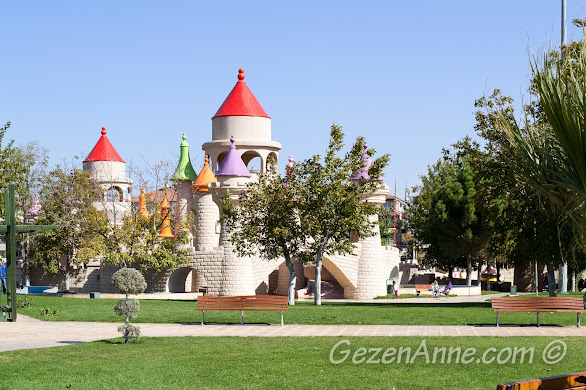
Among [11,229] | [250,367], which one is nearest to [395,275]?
[11,229]

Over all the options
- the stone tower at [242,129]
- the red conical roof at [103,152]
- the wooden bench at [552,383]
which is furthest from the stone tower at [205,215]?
the wooden bench at [552,383]

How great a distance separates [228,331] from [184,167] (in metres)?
30.4

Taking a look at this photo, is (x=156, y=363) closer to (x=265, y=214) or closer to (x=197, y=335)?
(x=197, y=335)

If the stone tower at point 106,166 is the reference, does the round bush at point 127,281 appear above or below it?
below

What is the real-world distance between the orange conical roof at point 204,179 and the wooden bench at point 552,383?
35.8 m

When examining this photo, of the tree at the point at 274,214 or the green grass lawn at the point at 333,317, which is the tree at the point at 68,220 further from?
the green grass lawn at the point at 333,317

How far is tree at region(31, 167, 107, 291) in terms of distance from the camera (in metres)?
41.8

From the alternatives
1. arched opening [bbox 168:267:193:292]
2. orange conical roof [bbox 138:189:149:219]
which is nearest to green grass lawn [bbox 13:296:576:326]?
orange conical roof [bbox 138:189:149:219]

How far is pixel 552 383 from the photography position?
6.99 metres

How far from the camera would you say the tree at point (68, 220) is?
137ft

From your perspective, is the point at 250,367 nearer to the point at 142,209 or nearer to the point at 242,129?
the point at 142,209

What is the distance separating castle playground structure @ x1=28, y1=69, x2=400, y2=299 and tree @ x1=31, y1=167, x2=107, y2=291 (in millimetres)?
1423

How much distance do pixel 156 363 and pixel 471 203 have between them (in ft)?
131

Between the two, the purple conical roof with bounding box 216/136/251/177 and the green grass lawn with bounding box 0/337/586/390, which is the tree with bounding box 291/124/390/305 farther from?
the green grass lawn with bounding box 0/337/586/390
